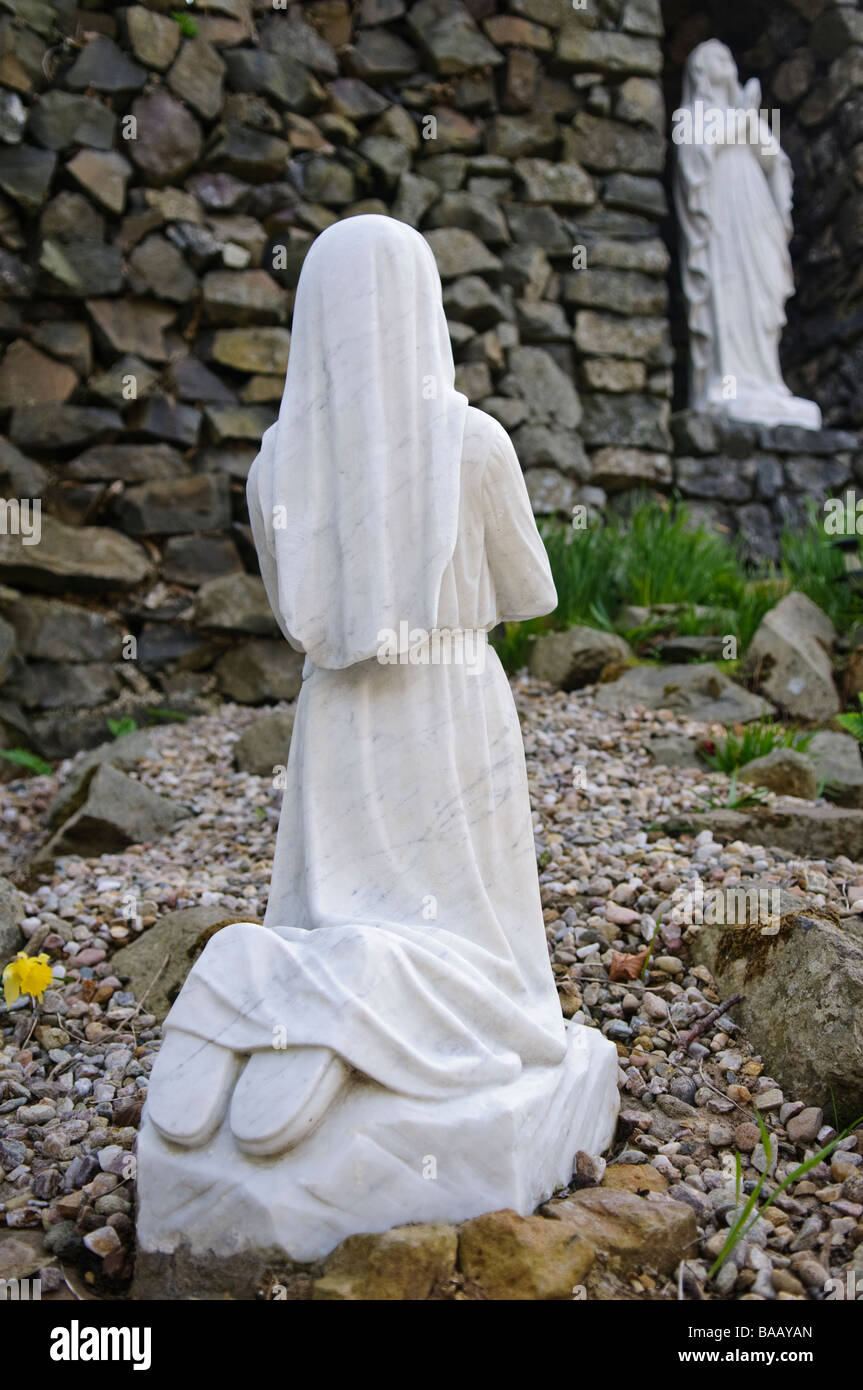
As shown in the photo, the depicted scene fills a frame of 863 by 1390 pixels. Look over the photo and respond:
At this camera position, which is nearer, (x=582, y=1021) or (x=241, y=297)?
(x=582, y=1021)

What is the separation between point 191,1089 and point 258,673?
164 inches

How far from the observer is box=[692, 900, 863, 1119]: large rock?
243 cm

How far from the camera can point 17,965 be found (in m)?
2.57

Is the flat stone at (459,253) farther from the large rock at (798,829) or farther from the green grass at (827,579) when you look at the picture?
the large rock at (798,829)

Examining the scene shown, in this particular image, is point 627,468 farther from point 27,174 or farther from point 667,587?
point 27,174

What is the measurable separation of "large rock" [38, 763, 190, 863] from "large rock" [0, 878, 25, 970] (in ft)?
1.96

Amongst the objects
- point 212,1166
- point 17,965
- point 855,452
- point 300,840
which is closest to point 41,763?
point 17,965

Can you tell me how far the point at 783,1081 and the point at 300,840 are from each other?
1241 mm

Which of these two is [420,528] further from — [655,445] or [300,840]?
[655,445]

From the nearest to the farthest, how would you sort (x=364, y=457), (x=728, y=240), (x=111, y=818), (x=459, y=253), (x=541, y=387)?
(x=364, y=457) → (x=111, y=818) → (x=459, y=253) → (x=541, y=387) → (x=728, y=240)

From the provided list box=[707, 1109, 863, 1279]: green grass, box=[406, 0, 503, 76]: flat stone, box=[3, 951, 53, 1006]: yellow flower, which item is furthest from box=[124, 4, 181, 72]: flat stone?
box=[707, 1109, 863, 1279]: green grass

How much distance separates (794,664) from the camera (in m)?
5.16

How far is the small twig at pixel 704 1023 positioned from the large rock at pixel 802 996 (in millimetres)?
43

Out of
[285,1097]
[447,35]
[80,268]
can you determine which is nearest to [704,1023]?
[285,1097]
